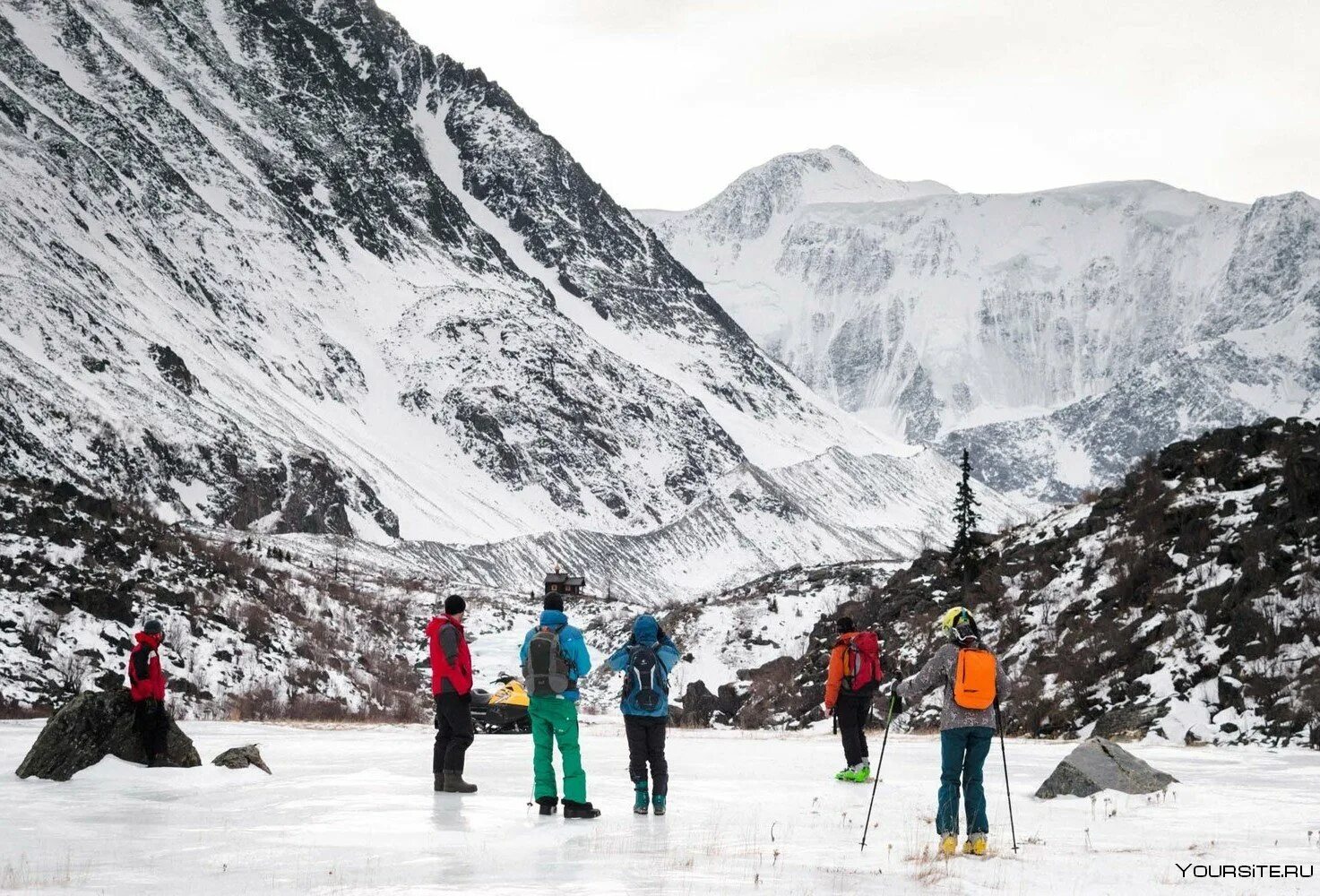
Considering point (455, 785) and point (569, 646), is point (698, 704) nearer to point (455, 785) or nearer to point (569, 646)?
point (455, 785)

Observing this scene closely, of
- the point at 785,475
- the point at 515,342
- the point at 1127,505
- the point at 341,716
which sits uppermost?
the point at 515,342

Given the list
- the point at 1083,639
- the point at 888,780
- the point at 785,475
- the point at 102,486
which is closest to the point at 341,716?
the point at 1083,639

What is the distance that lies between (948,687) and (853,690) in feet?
15.8

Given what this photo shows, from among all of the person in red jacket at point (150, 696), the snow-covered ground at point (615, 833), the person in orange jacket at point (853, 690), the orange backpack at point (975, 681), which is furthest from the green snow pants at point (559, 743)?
the person in red jacket at point (150, 696)

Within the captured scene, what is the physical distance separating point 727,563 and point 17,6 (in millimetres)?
101782

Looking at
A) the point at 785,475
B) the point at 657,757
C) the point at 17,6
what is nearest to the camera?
the point at 657,757

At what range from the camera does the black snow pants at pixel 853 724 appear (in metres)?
15.6

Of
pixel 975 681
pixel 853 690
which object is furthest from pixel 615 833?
pixel 853 690

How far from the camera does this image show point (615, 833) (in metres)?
11.1

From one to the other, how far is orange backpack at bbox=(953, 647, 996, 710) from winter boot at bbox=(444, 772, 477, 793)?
5005 mm

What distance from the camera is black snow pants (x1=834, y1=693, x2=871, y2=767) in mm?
15578

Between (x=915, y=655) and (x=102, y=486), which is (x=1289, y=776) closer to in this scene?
(x=915, y=655)

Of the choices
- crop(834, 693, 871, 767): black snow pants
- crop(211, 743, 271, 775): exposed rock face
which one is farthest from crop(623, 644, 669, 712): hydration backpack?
crop(211, 743, 271, 775): exposed rock face

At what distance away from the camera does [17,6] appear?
161250 mm
